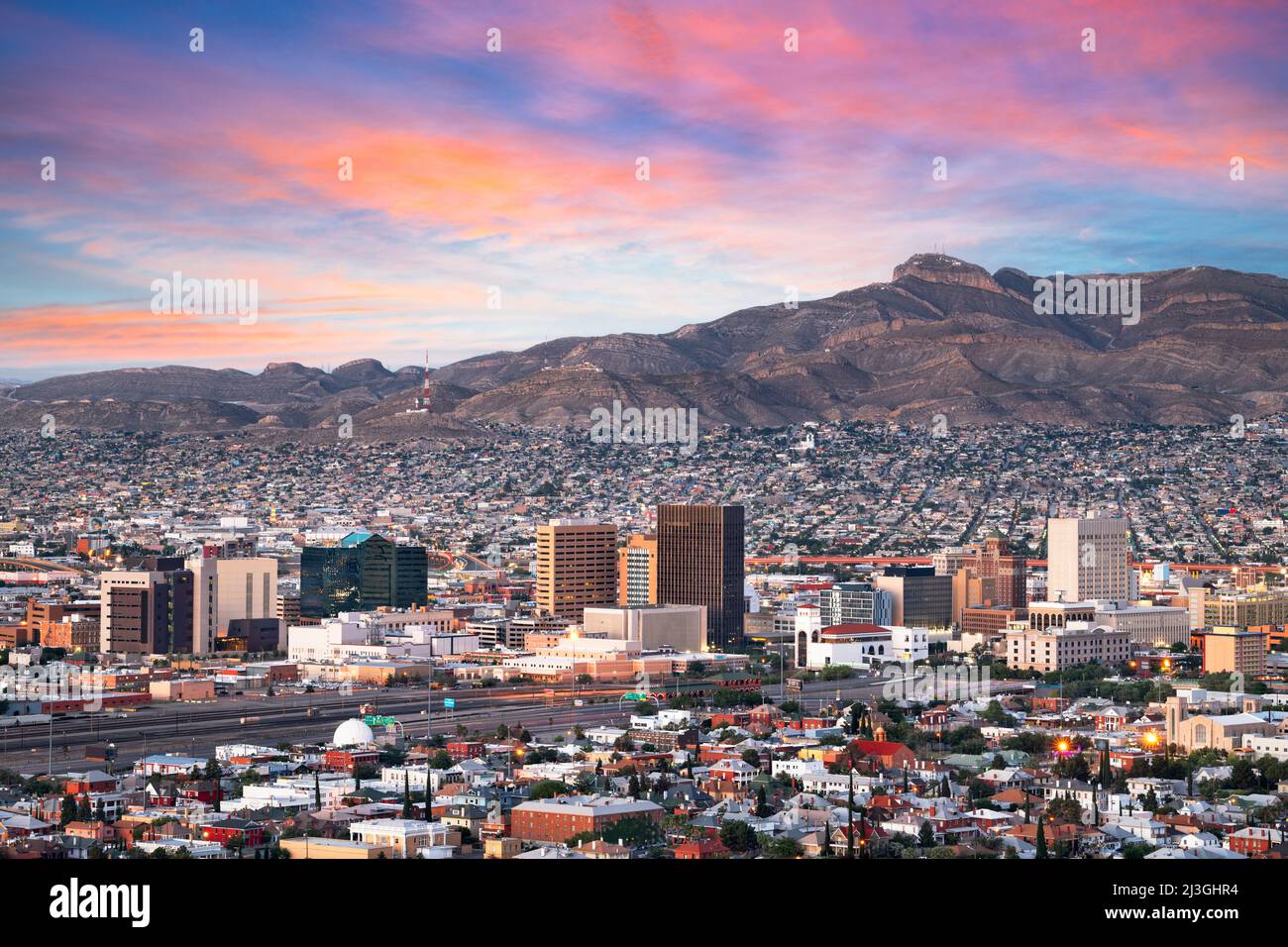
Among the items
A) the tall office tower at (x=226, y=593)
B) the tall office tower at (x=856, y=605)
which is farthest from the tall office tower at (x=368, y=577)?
the tall office tower at (x=856, y=605)

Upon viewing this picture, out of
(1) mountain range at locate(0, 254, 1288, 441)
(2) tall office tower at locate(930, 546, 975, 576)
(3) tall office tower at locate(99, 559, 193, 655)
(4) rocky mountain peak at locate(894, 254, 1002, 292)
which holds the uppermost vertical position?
(4) rocky mountain peak at locate(894, 254, 1002, 292)

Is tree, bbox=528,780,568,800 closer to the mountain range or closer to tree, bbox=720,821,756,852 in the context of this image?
tree, bbox=720,821,756,852

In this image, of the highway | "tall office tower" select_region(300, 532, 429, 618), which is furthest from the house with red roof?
"tall office tower" select_region(300, 532, 429, 618)

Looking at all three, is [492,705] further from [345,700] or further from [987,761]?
[987,761]

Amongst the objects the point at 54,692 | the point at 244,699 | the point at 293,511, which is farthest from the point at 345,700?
the point at 293,511

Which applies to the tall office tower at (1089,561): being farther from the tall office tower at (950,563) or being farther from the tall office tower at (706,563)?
the tall office tower at (706,563)

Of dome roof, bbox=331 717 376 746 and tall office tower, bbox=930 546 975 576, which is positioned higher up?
tall office tower, bbox=930 546 975 576
